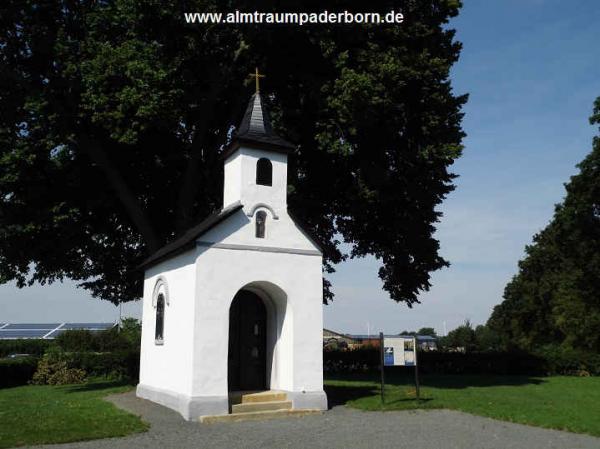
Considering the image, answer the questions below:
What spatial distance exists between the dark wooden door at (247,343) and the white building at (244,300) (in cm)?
3

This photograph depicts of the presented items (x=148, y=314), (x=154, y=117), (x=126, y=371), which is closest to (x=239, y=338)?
(x=148, y=314)

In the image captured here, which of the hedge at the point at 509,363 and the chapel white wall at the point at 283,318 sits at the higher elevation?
the chapel white wall at the point at 283,318

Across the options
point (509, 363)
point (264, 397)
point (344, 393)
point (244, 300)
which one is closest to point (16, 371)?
point (244, 300)

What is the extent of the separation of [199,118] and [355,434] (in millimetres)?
14056

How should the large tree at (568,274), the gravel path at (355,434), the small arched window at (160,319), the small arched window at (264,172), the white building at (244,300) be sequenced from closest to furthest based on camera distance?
the gravel path at (355,434)
the white building at (244,300)
the small arched window at (264,172)
the small arched window at (160,319)
the large tree at (568,274)

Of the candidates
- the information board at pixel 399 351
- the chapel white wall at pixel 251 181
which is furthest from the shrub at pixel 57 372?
the information board at pixel 399 351

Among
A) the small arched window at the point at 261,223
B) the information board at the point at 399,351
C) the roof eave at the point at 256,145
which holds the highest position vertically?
the roof eave at the point at 256,145

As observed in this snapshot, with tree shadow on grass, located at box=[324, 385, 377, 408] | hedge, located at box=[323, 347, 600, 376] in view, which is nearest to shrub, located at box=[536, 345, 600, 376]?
hedge, located at box=[323, 347, 600, 376]

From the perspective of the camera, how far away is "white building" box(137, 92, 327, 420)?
43.2 feet

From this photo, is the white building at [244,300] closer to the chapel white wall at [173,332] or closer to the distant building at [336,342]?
the chapel white wall at [173,332]

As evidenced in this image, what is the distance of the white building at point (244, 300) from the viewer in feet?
43.2

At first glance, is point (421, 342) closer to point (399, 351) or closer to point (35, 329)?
point (35, 329)

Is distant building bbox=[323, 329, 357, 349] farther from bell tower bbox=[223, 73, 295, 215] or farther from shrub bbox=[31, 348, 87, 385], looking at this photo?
bell tower bbox=[223, 73, 295, 215]

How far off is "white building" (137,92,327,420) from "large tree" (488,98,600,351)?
88.7 ft
